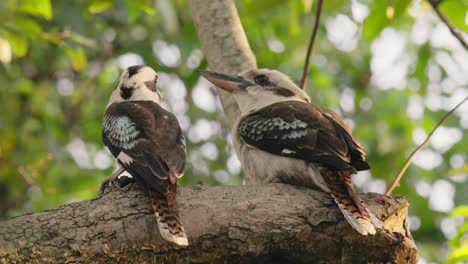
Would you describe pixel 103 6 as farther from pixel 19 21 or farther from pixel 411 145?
pixel 411 145

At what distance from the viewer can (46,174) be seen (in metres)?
9.33

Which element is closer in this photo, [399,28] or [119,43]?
[399,28]

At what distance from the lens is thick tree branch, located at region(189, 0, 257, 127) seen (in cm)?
515

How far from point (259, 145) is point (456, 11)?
154 centimetres

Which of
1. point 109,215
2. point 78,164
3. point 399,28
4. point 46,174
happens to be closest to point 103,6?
point 109,215

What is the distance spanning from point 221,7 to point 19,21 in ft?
4.99

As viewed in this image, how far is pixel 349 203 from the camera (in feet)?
12.8

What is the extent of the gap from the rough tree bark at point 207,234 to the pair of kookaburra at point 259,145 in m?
0.10

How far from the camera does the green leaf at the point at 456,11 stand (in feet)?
16.8

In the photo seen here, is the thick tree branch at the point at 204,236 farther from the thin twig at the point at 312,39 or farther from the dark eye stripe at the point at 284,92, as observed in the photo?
the dark eye stripe at the point at 284,92

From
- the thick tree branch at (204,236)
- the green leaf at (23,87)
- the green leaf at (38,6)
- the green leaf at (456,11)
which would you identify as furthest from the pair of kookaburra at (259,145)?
the green leaf at (23,87)

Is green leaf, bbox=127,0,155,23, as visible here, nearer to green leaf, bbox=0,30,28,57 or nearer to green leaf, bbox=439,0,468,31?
green leaf, bbox=0,30,28,57

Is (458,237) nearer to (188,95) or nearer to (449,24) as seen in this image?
(449,24)

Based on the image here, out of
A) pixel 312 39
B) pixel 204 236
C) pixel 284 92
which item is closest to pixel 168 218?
pixel 204 236
